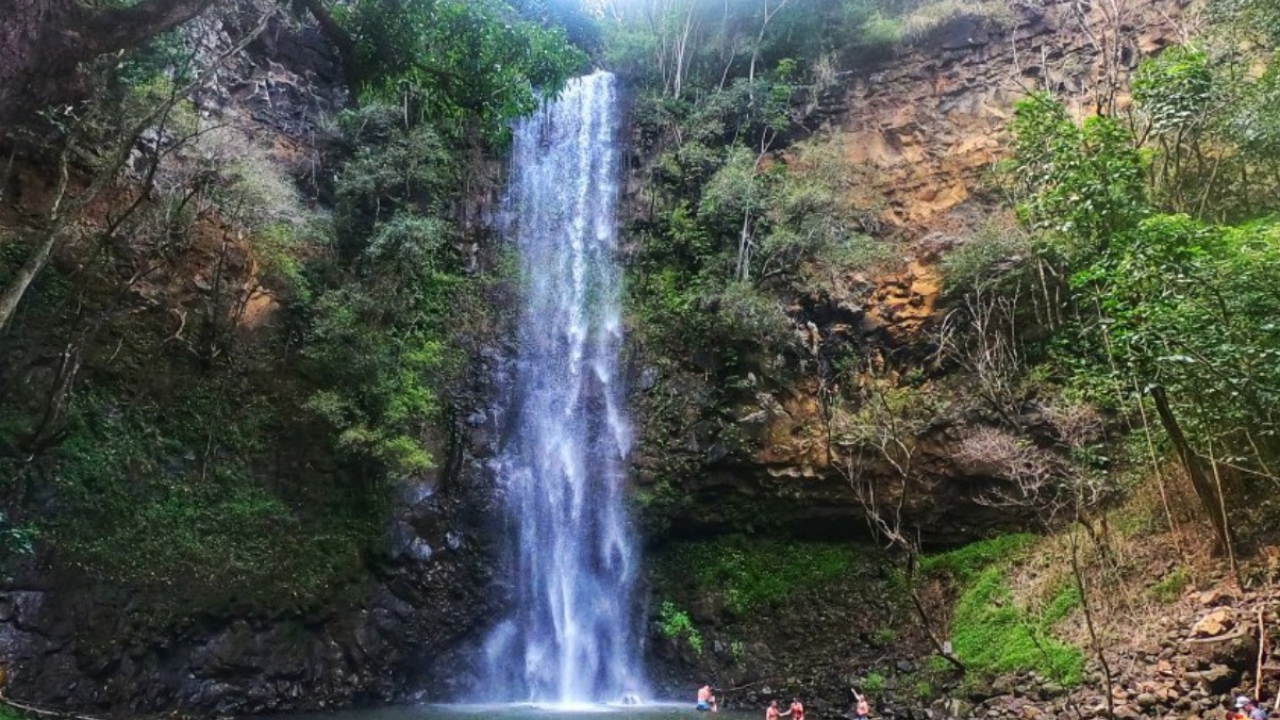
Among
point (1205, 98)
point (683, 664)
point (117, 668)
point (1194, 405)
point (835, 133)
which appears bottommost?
point (683, 664)

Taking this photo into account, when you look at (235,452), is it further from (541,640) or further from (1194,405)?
(1194,405)

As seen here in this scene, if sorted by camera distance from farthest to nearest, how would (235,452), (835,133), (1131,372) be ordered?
(835,133)
(235,452)
(1131,372)

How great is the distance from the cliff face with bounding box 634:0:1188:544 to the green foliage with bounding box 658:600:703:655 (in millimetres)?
1903

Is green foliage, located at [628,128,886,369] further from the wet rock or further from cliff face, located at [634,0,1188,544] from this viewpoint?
the wet rock

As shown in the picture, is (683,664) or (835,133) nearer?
(683,664)

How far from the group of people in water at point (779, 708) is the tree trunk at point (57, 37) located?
11.8 m

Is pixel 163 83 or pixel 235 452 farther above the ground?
pixel 163 83

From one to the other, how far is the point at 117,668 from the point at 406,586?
4.92 m

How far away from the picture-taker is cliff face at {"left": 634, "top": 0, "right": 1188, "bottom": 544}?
1639cm

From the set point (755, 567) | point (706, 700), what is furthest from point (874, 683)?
point (755, 567)

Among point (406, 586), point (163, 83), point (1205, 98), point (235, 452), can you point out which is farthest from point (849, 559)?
point (163, 83)

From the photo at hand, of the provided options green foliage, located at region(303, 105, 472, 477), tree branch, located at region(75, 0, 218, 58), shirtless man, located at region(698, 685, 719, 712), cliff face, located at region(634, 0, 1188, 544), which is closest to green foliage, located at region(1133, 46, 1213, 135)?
cliff face, located at region(634, 0, 1188, 544)

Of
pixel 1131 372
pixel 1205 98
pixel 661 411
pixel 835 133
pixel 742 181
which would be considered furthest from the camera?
pixel 835 133

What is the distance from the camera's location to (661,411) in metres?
18.3
